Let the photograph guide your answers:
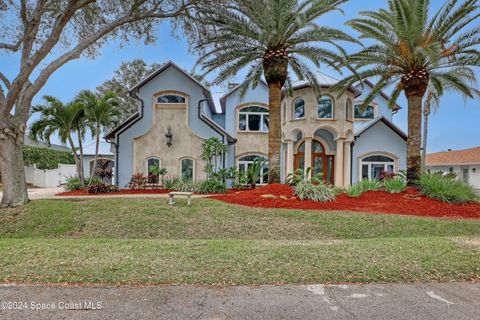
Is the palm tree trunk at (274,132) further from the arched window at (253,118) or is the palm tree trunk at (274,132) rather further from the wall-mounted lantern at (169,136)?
the wall-mounted lantern at (169,136)

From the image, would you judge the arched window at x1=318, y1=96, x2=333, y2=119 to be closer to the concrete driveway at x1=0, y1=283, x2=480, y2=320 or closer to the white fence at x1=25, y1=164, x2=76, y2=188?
the concrete driveway at x1=0, y1=283, x2=480, y2=320

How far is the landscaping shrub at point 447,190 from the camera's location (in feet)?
38.3

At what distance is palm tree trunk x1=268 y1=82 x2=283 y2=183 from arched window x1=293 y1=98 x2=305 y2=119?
237 inches

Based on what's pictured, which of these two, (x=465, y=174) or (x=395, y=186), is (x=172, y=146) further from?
(x=465, y=174)

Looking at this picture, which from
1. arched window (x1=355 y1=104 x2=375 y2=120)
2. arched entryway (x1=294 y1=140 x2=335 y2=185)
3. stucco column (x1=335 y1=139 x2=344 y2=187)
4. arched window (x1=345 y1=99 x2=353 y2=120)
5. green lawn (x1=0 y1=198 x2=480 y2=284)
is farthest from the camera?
arched window (x1=355 y1=104 x2=375 y2=120)

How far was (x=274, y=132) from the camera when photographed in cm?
1369

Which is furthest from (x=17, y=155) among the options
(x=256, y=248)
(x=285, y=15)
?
(x=285, y=15)

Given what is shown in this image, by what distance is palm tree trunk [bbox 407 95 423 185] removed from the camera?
1324cm

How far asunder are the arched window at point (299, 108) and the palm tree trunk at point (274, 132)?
6021 mm

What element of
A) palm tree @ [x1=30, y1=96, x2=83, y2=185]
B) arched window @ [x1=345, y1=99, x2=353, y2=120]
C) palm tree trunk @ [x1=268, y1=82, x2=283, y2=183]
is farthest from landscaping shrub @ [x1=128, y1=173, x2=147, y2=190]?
arched window @ [x1=345, y1=99, x2=353, y2=120]

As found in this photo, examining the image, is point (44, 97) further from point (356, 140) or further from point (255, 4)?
point (356, 140)

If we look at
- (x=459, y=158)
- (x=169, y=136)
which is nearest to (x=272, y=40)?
(x=169, y=136)

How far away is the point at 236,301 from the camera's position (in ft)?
12.7

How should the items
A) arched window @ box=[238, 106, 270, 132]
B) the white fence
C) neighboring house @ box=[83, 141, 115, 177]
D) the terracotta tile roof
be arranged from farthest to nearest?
the terracotta tile roof < neighboring house @ box=[83, 141, 115, 177] < the white fence < arched window @ box=[238, 106, 270, 132]
